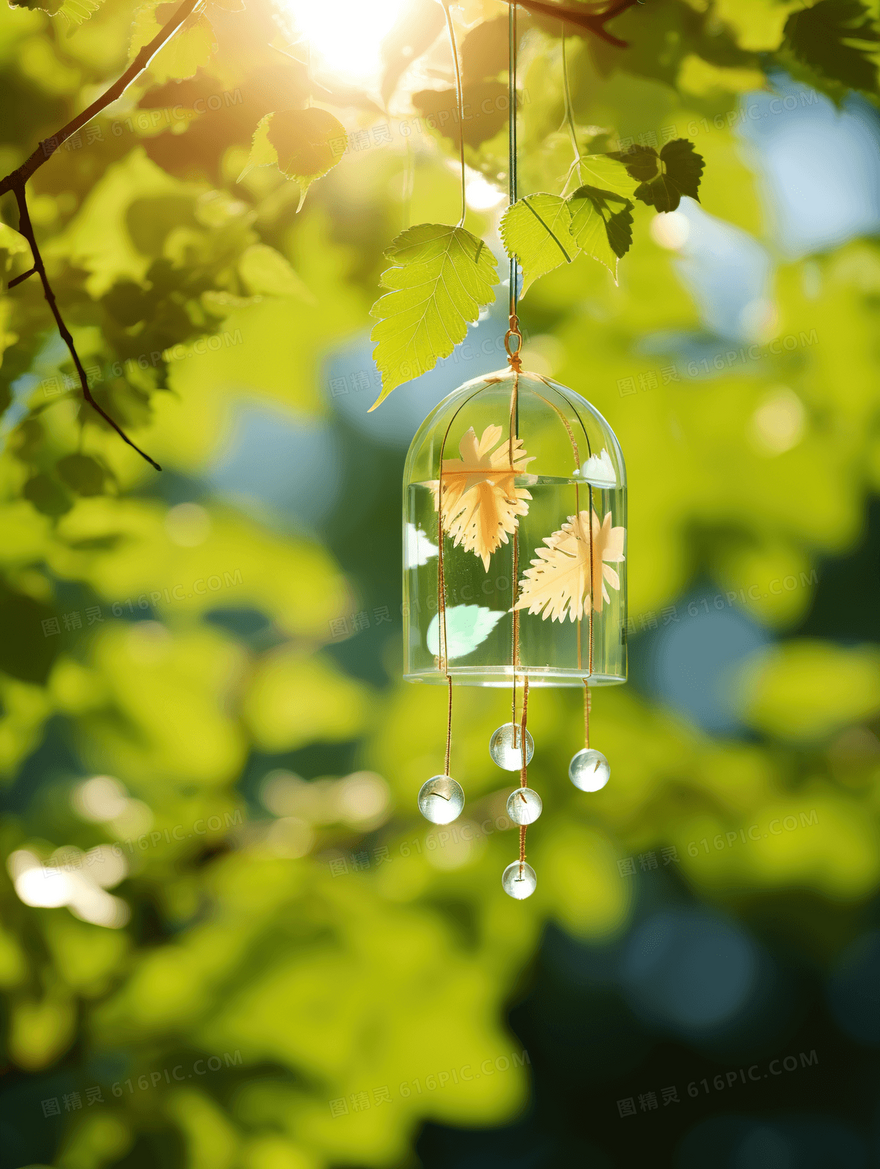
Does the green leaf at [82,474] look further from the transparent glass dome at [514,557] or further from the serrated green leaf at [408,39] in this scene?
the transparent glass dome at [514,557]

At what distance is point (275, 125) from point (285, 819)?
3.28 ft

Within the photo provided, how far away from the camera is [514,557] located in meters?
0.60

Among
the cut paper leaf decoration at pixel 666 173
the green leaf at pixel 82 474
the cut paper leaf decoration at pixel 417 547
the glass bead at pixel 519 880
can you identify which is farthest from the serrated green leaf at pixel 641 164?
the green leaf at pixel 82 474

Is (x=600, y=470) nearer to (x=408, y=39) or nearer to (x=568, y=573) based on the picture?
(x=568, y=573)

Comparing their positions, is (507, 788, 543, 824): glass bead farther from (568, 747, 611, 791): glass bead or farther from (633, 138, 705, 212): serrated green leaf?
(633, 138, 705, 212): serrated green leaf

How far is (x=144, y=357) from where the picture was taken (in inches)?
51.1

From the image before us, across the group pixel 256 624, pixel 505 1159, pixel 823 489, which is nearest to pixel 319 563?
pixel 256 624

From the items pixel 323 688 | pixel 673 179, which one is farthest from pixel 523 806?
pixel 323 688

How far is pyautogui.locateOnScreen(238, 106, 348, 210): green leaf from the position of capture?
52cm

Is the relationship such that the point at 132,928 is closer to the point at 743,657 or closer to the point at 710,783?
the point at 710,783

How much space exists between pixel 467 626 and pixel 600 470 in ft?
Answer: 0.51

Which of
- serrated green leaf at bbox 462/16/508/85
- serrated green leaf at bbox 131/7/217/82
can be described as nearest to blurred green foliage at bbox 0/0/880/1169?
serrated green leaf at bbox 462/16/508/85

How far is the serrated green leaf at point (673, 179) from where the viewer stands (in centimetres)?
53

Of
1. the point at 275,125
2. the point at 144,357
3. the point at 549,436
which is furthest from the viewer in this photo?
the point at 144,357
